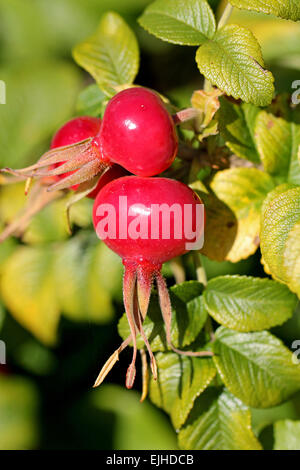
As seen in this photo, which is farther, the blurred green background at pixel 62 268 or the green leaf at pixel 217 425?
the blurred green background at pixel 62 268

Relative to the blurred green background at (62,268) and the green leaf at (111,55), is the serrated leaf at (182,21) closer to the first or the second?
the green leaf at (111,55)

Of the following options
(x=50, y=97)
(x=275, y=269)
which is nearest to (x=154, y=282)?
(x=275, y=269)

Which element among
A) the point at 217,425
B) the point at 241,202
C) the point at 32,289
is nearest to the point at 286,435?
the point at 217,425

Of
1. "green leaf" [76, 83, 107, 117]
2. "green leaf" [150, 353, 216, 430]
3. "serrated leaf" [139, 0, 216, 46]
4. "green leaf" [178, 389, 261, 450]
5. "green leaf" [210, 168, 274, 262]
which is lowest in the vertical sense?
"green leaf" [178, 389, 261, 450]

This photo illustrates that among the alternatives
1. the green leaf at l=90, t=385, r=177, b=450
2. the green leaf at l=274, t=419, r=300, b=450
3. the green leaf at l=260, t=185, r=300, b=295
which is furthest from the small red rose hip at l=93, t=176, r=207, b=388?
the green leaf at l=90, t=385, r=177, b=450

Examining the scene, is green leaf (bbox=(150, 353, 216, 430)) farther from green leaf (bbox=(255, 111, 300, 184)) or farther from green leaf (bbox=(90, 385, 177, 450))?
green leaf (bbox=(90, 385, 177, 450))

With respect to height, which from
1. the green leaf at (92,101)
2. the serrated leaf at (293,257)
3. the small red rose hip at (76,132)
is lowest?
the serrated leaf at (293,257)

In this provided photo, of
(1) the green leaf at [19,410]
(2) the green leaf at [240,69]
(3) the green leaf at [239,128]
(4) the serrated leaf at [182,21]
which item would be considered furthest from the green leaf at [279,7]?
(1) the green leaf at [19,410]
